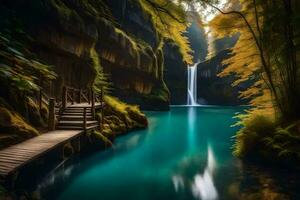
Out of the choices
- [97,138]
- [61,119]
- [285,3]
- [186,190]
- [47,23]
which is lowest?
[186,190]

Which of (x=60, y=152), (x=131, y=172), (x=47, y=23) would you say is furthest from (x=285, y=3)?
(x=47, y=23)

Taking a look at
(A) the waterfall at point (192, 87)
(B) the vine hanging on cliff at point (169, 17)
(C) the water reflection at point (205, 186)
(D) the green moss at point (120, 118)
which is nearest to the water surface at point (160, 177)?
(C) the water reflection at point (205, 186)

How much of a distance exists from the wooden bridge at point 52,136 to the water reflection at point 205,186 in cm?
444

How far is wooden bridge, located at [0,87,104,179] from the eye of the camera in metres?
7.19

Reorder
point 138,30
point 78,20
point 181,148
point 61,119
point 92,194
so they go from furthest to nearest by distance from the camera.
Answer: point 138,30 < point 78,20 < point 181,148 < point 61,119 < point 92,194

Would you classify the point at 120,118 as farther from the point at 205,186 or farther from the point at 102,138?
the point at 205,186

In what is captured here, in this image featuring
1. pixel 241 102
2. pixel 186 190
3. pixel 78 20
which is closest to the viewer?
pixel 186 190

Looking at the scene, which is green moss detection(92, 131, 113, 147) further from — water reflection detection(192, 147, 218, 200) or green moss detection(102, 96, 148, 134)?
water reflection detection(192, 147, 218, 200)

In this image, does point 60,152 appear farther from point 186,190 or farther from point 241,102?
point 241,102

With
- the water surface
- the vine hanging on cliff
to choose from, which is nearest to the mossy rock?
the water surface

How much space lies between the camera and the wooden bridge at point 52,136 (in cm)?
719

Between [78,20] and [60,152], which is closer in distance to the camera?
[60,152]

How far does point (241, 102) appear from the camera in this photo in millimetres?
60125

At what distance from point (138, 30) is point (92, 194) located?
37706 millimetres
